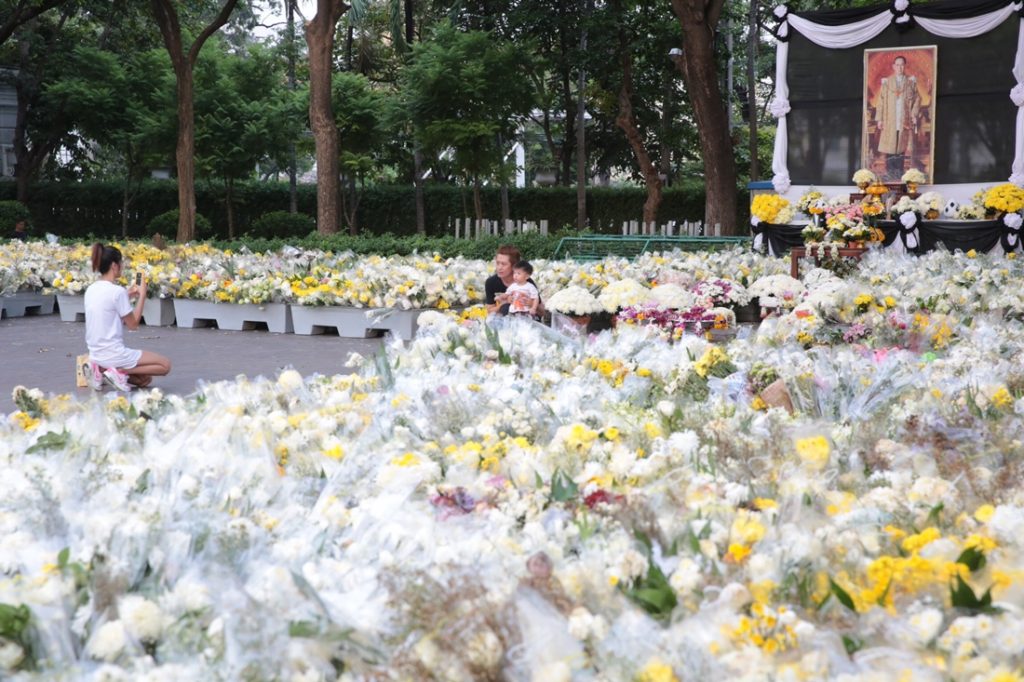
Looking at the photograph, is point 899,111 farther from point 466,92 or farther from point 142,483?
point 142,483

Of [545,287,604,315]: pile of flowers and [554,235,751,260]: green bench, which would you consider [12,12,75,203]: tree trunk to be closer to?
[554,235,751,260]: green bench

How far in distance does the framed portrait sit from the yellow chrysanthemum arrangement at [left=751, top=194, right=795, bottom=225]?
230 inches

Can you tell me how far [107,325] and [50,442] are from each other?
4.87m

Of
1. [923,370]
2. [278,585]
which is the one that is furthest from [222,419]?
[923,370]

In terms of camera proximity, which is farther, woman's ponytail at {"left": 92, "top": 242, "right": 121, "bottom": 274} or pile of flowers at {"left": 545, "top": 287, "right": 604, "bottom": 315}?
pile of flowers at {"left": 545, "top": 287, "right": 604, "bottom": 315}

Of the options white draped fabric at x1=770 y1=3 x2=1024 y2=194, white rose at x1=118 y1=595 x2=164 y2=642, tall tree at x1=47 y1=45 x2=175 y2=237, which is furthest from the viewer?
tall tree at x1=47 y1=45 x2=175 y2=237

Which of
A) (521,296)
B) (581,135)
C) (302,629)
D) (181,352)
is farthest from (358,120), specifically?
(302,629)

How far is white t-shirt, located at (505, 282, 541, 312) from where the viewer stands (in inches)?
389

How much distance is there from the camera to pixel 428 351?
22.3ft

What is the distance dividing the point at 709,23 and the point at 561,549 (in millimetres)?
18578

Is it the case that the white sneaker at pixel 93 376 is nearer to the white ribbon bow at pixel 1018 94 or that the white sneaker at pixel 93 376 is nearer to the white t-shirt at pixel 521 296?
the white t-shirt at pixel 521 296

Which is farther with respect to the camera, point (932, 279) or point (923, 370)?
point (932, 279)

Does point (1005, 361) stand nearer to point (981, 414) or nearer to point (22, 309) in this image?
point (981, 414)

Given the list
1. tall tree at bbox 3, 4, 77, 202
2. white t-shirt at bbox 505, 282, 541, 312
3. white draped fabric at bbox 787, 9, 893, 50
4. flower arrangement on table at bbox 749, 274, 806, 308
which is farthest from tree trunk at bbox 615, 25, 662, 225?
white t-shirt at bbox 505, 282, 541, 312
